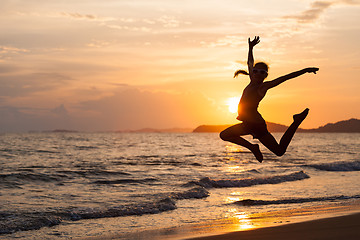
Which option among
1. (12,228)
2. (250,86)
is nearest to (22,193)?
(12,228)

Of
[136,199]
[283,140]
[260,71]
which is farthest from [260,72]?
[136,199]

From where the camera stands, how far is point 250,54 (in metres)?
7.93

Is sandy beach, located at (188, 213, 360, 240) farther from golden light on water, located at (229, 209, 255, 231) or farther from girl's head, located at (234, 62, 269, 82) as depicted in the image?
girl's head, located at (234, 62, 269, 82)

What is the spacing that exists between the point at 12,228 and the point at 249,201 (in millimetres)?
7594

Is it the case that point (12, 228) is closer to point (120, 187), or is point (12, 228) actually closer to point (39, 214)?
point (39, 214)

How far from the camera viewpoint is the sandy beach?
27.0 feet

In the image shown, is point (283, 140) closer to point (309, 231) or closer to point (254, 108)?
point (254, 108)

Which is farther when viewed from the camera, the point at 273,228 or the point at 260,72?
the point at 273,228

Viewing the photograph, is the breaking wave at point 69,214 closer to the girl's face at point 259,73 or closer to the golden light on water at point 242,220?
the golden light on water at point 242,220

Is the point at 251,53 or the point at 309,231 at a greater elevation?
the point at 251,53

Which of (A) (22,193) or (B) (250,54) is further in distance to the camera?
(A) (22,193)

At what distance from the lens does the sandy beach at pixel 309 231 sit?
823 centimetres

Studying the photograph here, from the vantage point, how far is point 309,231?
8.72m

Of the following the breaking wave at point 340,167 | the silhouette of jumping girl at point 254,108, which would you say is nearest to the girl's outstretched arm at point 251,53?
the silhouette of jumping girl at point 254,108
